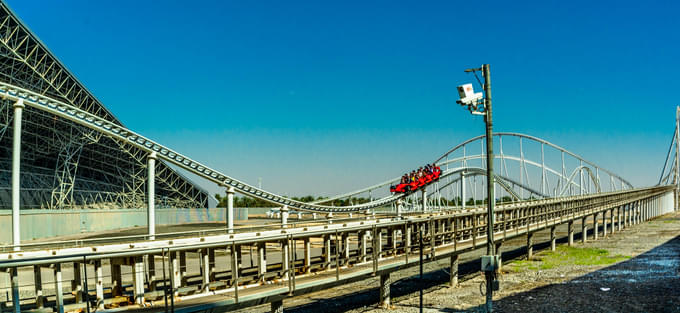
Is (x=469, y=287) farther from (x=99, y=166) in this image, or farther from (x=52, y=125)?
(x=99, y=166)

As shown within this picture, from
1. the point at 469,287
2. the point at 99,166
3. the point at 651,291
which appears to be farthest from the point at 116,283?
the point at 99,166

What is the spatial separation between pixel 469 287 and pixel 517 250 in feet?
77.6

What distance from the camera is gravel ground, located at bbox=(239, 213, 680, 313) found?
25.1 meters

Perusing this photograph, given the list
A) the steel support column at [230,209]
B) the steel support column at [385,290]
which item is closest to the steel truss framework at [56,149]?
the steel support column at [230,209]

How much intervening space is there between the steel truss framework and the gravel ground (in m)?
28.8

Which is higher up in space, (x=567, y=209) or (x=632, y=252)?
(x=567, y=209)

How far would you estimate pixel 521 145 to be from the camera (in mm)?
84562

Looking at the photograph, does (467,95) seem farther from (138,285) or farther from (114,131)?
(114,131)

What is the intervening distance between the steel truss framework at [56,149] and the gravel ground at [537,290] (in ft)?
94.5

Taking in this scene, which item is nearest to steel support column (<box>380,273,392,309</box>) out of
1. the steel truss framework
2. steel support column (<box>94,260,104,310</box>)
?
steel support column (<box>94,260,104,310</box>)

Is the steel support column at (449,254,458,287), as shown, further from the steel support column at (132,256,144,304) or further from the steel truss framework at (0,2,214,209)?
the steel truss framework at (0,2,214,209)

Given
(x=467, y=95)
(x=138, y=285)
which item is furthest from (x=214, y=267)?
(x=467, y=95)

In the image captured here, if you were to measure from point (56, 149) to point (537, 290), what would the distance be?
58279 millimetres

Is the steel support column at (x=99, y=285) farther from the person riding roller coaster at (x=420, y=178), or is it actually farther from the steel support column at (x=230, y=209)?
the person riding roller coaster at (x=420, y=178)
